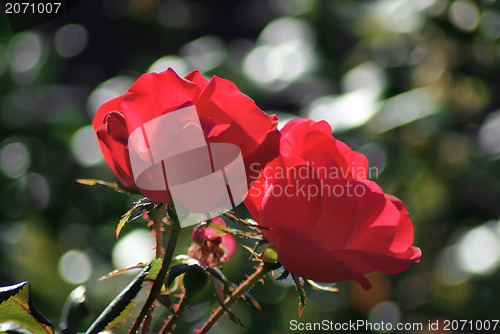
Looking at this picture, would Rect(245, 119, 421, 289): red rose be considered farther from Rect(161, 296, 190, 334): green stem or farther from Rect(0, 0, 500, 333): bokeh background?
Rect(0, 0, 500, 333): bokeh background

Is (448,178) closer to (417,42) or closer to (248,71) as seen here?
(417,42)

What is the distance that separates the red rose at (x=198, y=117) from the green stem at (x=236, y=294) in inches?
3.2

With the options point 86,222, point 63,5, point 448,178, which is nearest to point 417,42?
point 448,178

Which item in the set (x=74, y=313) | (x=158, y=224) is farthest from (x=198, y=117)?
(x=74, y=313)

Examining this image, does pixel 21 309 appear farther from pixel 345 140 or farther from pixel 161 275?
pixel 345 140

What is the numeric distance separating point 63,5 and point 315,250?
0.24 meters

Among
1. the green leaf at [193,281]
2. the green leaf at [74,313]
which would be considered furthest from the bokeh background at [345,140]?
the green leaf at [193,281]

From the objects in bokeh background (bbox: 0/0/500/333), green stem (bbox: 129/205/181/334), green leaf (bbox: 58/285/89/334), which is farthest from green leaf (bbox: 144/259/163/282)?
bokeh background (bbox: 0/0/500/333)

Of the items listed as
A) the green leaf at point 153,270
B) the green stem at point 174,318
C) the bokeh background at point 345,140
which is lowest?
the bokeh background at point 345,140

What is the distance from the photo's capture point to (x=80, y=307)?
1.30 feet

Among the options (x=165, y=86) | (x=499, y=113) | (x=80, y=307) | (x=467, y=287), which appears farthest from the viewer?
(x=499, y=113)

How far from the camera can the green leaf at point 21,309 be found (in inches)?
12.4

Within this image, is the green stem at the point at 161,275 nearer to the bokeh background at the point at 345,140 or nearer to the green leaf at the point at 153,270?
the green leaf at the point at 153,270

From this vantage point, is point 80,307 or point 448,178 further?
point 448,178
